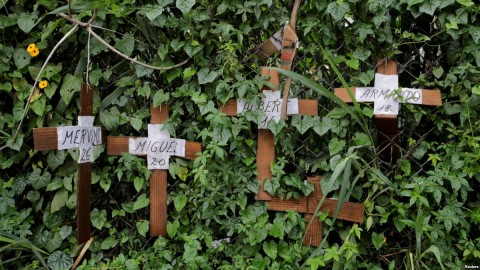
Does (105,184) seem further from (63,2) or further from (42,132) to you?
(63,2)

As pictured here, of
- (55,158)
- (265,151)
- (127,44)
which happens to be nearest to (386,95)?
(265,151)

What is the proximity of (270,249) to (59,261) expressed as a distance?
958mm

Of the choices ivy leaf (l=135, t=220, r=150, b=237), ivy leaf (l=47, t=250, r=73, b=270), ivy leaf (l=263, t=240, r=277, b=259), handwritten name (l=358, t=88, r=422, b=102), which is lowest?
ivy leaf (l=47, t=250, r=73, b=270)

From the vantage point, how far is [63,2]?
2.20 m

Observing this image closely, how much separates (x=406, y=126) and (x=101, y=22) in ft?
4.61

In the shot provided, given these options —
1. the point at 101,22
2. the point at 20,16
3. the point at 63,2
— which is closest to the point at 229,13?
the point at 101,22

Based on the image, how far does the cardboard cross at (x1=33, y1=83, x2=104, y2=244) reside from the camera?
214 cm

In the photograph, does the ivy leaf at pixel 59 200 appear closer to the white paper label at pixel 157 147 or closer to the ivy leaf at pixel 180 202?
the white paper label at pixel 157 147

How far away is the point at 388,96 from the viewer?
6.89 ft

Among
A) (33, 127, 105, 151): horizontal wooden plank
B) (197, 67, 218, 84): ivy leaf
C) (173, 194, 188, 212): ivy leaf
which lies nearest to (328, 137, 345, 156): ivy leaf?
(197, 67, 218, 84): ivy leaf

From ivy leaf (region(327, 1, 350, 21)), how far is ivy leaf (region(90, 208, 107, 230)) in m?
1.33

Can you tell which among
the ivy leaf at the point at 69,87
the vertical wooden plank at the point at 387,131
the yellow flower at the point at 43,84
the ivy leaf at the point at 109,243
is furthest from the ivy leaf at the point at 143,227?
the vertical wooden plank at the point at 387,131

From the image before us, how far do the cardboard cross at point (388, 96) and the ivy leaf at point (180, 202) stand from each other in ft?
2.67

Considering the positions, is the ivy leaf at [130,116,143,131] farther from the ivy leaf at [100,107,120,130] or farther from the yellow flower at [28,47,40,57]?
the yellow flower at [28,47,40,57]
